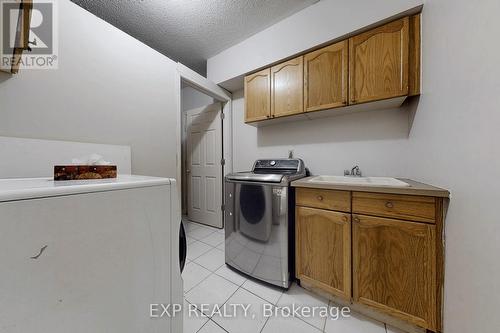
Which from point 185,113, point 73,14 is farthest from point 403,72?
point 185,113

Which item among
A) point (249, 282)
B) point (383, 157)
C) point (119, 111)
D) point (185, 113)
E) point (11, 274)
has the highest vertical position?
point (185, 113)

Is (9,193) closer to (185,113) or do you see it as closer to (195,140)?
(195,140)

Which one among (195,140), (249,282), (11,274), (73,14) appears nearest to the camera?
(11,274)

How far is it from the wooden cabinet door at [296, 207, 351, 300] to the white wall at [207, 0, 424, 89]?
1560mm

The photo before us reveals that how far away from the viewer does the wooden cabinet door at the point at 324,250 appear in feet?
4.13

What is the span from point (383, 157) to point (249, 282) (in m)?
1.66

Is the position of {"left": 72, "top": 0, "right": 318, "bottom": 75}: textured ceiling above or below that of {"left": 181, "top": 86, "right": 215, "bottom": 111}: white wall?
above

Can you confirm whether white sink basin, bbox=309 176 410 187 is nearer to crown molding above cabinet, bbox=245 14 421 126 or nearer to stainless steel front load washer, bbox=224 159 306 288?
stainless steel front load washer, bbox=224 159 306 288

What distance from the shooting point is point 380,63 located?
1430mm

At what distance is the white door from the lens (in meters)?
2.87

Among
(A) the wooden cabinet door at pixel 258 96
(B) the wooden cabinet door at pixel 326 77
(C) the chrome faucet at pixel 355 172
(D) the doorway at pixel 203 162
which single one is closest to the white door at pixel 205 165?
(D) the doorway at pixel 203 162

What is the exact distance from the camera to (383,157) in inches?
66.1

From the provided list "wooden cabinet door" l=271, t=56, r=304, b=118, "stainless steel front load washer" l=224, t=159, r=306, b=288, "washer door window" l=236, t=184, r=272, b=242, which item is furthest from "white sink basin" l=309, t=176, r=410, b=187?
"wooden cabinet door" l=271, t=56, r=304, b=118

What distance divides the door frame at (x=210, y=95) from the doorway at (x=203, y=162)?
0.22 ft
